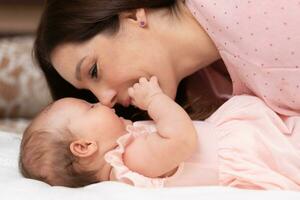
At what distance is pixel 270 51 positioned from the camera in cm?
130

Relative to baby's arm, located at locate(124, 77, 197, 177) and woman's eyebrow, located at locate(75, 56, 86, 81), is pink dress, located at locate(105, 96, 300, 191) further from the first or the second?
woman's eyebrow, located at locate(75, 56, 86, 81)

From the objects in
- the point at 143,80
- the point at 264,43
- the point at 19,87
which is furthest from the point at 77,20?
the point at 19,87

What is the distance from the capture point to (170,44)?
146 cm

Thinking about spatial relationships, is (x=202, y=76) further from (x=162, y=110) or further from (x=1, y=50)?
(x=1, y=50)

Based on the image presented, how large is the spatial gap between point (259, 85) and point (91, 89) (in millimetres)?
424

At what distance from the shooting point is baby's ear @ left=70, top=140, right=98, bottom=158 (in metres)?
1.23

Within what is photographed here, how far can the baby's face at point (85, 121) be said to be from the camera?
1.26 meters

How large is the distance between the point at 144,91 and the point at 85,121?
166 millimetres

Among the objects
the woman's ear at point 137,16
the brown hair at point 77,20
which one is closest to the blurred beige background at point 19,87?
the brown hair at point 77,20

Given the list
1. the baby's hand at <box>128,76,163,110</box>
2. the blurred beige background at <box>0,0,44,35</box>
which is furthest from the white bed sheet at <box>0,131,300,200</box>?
the blurred beige background at <box>0,0,44,35</box>

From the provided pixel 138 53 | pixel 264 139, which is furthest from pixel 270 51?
pixel 138 53

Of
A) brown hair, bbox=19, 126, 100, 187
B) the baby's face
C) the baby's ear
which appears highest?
the baby's face

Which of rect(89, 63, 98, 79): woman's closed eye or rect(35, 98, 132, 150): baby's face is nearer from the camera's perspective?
rect(35, 98, 132, 150): baby's face

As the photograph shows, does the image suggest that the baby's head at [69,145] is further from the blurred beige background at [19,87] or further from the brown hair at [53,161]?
the blurred beige background at [19,87]
